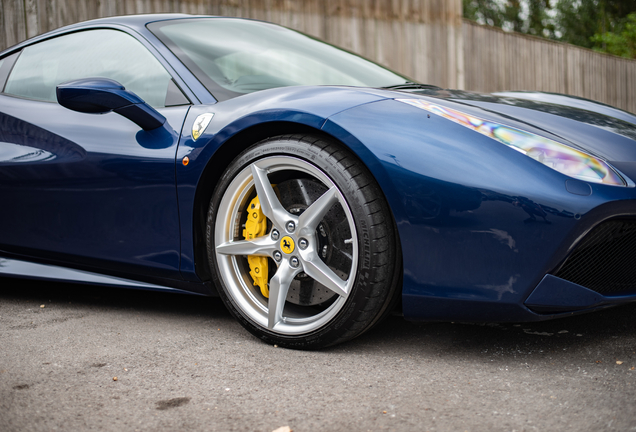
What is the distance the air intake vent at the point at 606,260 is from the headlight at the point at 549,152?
135mm

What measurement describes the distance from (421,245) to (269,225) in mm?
623

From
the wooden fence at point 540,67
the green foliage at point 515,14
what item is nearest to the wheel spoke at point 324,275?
the wooden fence at point 540,67

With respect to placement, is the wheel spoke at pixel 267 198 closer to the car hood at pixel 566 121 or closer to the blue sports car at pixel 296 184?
the blue sports car at pixel 296 184

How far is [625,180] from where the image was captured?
164 centimetres

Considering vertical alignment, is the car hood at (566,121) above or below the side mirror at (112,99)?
below

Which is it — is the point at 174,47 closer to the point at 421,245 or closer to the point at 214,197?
the point at 214,197

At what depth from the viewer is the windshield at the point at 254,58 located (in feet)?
7.73

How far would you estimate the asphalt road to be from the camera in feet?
4.66

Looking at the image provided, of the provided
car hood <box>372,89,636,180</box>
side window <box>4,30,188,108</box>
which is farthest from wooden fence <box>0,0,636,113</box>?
car hood <box>372,89,636,180</box>

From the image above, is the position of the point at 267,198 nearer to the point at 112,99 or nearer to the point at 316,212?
the point at 316,212

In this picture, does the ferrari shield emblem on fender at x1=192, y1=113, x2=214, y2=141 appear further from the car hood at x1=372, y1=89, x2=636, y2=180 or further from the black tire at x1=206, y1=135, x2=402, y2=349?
the car hood at x1=372, y1=89, x2=636, y2=180

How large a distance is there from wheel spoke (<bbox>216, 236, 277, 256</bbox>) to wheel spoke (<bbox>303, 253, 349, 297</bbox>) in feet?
0.50

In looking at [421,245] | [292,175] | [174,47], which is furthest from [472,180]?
[174,47]

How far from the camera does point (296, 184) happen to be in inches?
81.9
